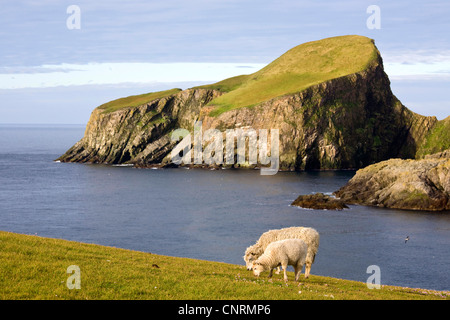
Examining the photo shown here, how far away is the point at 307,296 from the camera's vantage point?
19.9 m

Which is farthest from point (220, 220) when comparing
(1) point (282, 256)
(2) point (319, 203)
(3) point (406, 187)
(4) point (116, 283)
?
(4) point (116, 283)

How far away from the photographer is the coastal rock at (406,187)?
100 m

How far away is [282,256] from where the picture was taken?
2475 cm

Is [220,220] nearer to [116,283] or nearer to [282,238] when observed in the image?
[282,238]

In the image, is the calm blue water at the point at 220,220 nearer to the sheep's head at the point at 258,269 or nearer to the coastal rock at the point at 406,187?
the coastal rock at the point at 406,187

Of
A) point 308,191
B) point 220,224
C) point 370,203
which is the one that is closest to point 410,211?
point 370,203

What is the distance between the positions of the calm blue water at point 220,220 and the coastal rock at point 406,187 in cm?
508

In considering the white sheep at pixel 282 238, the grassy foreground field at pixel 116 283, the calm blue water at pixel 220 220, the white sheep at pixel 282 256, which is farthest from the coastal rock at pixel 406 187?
the white sheep at pixel 282 256

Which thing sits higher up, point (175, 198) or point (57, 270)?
point (57, 270)
